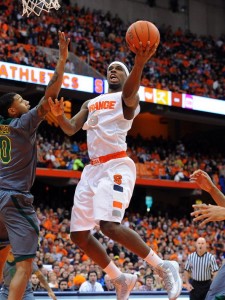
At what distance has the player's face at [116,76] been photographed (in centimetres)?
650

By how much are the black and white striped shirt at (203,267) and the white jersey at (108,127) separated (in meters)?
4.90

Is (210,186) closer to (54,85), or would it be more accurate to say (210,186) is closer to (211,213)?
(211,213)

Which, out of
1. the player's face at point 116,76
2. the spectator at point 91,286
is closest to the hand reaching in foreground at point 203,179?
the player's face at point 116,76

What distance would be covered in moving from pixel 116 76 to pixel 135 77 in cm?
64

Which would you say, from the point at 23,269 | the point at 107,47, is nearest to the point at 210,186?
the point at 23,269

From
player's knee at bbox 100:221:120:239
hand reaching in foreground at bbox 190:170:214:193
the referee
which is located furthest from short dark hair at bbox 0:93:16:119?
the referee

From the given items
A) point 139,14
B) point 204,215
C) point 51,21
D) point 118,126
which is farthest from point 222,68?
point 204,215

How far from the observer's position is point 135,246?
6.14 m

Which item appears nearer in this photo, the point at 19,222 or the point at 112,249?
the point at 19,222

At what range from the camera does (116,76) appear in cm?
652

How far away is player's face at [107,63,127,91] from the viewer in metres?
6.50

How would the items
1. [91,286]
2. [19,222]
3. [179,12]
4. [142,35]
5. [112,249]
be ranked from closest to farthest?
[19,222] < [142,35] < [91,286] < [112,249] < [179,12]

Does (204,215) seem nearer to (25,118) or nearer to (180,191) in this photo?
(25,118)

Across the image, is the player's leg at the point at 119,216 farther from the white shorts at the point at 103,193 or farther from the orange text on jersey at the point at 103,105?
the orange text on jersey at the point at 103,105
